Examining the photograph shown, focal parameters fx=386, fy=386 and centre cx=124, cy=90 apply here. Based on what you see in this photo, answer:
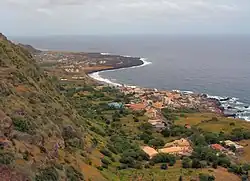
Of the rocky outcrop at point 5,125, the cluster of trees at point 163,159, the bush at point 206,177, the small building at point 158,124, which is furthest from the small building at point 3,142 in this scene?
the small building at point 158,124

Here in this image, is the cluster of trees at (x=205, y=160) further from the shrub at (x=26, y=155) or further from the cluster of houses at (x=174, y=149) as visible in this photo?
the shrub at (x=26, y=155)

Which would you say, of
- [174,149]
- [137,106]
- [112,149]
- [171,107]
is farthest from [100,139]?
[171,107]

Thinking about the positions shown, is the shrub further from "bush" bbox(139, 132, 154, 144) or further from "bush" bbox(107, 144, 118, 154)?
"bush" bbox(139, 132, 154, 144)

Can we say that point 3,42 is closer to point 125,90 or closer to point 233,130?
→ point 233,130

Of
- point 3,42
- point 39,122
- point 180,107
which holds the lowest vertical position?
point 180,107

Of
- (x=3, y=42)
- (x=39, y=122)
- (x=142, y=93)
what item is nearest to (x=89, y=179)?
(x=39, y=122)
